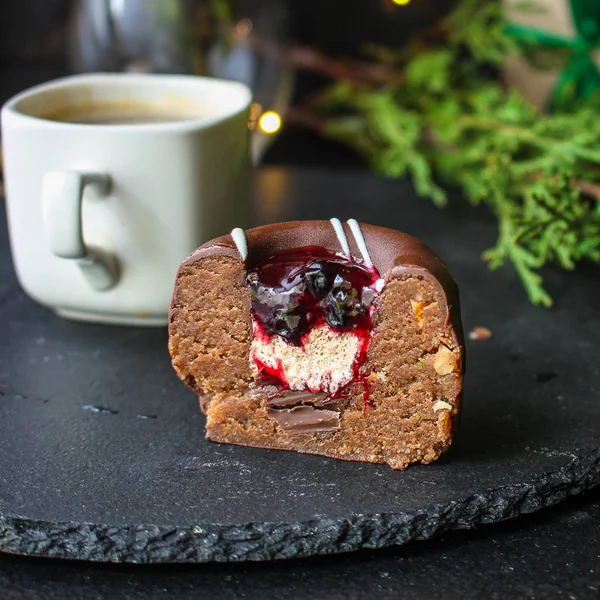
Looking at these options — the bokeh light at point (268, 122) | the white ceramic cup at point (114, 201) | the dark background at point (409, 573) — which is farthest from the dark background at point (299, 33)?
the dark background at point (409, 573)

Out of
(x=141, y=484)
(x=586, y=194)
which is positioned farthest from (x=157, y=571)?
(x=586, y=194)

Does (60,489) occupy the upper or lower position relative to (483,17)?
lower

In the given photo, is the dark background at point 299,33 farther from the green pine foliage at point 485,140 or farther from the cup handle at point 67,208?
the cup handle at point 67,208

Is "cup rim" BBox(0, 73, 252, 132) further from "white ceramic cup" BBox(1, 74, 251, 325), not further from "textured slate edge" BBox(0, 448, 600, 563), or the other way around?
"textured slate edge" BBox(0, 448, 600, 563)

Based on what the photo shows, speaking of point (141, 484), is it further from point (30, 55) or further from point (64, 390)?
point (30, 55)

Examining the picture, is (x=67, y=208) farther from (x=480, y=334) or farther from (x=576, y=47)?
(x=576, y=47)

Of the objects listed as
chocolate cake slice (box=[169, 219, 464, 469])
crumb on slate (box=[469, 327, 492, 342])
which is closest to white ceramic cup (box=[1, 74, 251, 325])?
chocolate cake slice (box=[169, 219, 464, 469])

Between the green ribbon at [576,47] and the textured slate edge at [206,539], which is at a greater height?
the green ribbon at [576,47]
